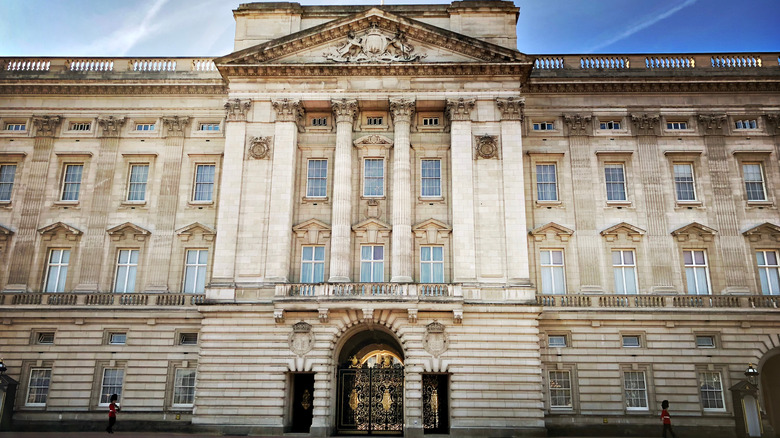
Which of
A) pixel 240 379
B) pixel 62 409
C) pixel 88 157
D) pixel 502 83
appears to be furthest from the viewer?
pixel 88 157

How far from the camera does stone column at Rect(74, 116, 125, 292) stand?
33.1 metres

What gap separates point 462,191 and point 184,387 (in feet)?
56.3

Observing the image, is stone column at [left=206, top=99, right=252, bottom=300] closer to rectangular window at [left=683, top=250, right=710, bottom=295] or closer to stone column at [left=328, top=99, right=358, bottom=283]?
stone column at [left=328, top=99, right=358, bottom=283]

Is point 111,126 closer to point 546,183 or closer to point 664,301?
point 546,183

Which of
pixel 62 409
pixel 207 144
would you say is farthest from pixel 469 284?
pixel 62 409

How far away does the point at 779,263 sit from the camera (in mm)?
32500

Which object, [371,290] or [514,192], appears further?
[514,192]

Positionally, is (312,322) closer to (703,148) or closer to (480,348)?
(480,348)

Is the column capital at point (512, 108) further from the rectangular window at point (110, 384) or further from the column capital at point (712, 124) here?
the rectangular window at point (110, 384)

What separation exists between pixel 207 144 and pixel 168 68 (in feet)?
17.9

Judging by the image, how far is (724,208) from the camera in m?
33.2

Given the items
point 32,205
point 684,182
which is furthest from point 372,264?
point 32,205

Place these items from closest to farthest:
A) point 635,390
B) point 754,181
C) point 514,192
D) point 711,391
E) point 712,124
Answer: point 711,391, point 635,390, point 514,192, point 754,181, point 712,124

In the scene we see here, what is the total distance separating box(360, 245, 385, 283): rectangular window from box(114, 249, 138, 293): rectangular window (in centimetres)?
1234
